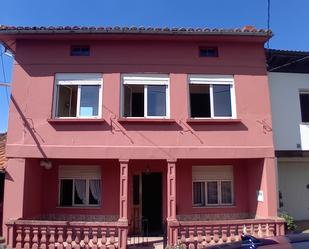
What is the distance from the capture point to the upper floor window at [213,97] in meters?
13.0

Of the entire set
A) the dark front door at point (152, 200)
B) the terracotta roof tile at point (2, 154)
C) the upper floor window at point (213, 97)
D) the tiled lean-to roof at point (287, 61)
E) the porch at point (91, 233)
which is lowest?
the porch at point (91, 233)

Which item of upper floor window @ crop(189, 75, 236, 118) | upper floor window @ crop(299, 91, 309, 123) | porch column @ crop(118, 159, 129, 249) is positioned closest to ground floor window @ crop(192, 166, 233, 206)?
upper floor window @ crop(189, 75, 236, 118)

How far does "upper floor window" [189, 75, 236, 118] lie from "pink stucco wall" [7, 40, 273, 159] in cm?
23

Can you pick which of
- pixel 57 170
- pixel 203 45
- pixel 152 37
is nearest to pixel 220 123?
pixel 203 45

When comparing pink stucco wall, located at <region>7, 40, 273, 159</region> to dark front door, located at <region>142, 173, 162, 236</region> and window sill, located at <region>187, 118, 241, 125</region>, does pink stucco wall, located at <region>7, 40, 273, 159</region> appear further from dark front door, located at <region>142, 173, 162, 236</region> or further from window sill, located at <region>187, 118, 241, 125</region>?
dark front door, located at <region>142, 173, 162, 236</region>

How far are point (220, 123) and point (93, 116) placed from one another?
14.1ft

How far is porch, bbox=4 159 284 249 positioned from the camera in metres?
12.1

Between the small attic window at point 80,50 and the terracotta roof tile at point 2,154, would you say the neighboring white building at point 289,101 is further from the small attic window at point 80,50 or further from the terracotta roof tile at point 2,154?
the terracotta roof tile at point 2,154

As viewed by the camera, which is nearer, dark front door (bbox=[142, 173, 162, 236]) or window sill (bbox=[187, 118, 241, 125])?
window sill (bbox=[187, 118, 241, 125])

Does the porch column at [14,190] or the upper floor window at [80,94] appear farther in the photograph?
the upper floor window at [80,94]

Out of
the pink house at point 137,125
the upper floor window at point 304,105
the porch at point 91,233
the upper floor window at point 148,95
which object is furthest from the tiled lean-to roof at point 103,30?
the porch at point 91,233

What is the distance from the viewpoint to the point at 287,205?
15.1 metres

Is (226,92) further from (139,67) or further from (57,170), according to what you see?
(57,170)

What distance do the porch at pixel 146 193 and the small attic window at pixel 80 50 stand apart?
149 inches
